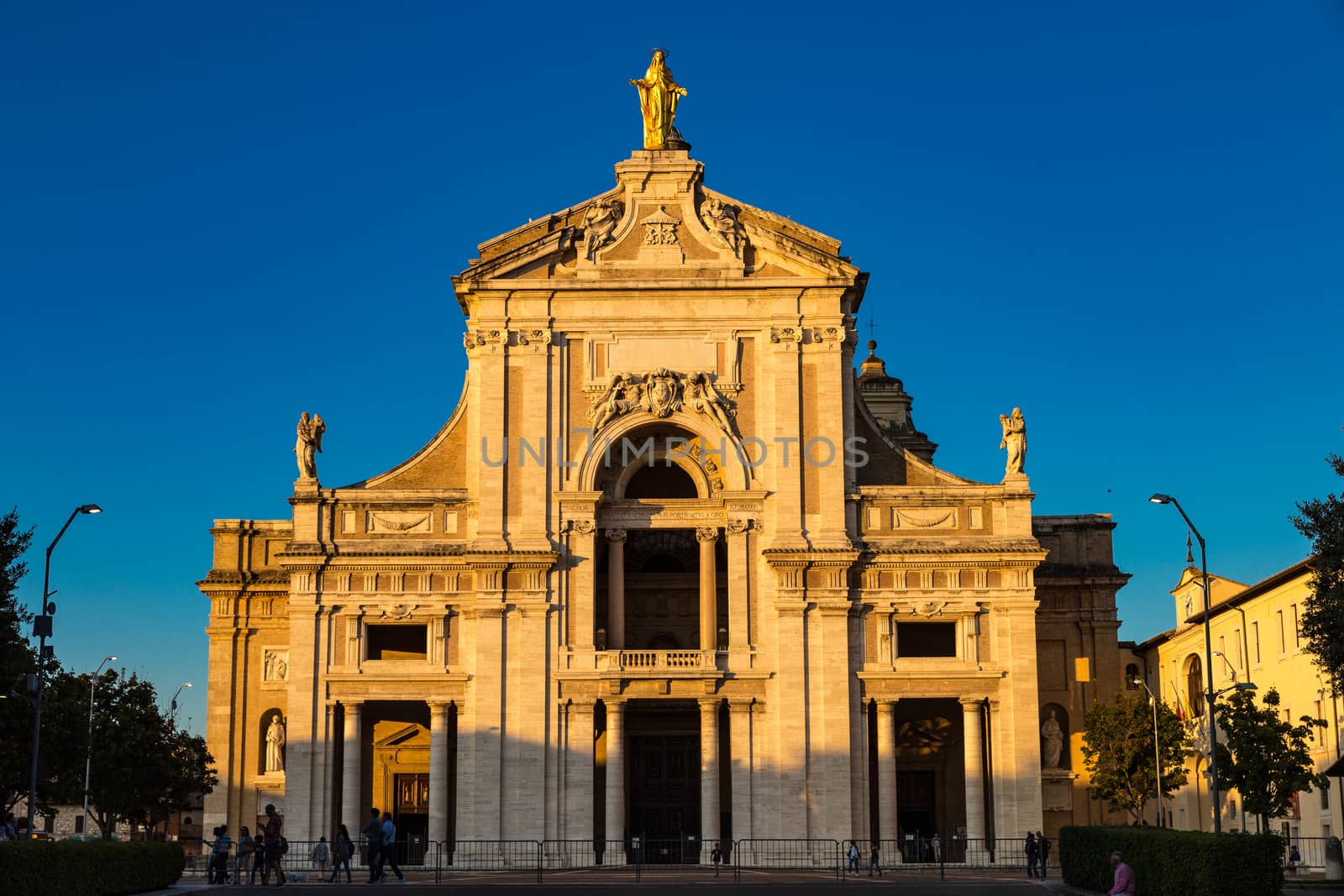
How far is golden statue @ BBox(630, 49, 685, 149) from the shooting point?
65.3 metres

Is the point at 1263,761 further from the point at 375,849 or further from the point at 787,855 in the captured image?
the point at 375,849

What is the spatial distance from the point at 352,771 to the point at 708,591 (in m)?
13.8

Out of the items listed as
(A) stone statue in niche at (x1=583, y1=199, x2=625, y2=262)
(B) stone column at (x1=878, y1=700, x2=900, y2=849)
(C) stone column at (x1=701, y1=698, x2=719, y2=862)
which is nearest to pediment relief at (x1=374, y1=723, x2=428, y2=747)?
(C) stone column at (x1=701, y1=698, x2=719, y2=862)

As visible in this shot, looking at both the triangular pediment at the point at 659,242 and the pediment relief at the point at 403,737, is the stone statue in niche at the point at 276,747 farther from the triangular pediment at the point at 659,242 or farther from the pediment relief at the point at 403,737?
the triangular pediment at the point at 659,242

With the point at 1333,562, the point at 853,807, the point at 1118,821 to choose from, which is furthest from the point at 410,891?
the point at 1118,821

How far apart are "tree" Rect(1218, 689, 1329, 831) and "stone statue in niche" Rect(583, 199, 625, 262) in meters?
27.0

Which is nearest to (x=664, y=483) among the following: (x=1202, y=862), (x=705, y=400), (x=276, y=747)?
(x=705, y=400)

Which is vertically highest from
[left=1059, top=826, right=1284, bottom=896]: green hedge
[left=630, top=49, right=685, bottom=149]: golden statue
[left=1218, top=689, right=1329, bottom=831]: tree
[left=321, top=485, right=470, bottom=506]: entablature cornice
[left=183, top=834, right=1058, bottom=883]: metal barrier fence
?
[left=630, top=49, right=685, bottom=149]: golden statue

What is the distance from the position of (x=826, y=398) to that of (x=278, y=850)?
25.9 meters

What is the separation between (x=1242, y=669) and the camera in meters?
72.1

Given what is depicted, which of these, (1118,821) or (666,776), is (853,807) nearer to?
(666,776)

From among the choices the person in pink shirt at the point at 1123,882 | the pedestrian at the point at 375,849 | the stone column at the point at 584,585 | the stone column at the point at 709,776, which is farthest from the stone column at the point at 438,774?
the person in pink shirt at the point at 1123,882

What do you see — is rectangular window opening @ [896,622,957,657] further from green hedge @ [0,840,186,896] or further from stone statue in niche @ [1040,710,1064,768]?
green hedge @ [0,840,186,896]

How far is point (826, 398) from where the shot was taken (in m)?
61.8
